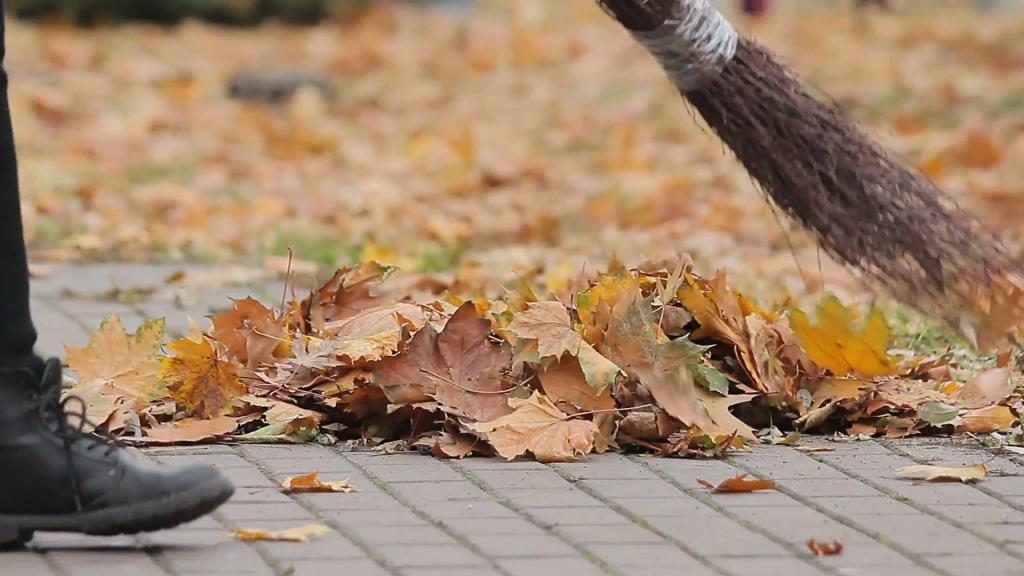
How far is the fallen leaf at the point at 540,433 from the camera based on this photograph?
3.03m

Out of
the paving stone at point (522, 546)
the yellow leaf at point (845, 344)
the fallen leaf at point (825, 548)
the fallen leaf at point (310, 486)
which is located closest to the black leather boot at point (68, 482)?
the fallen leaf at point (310, 486)

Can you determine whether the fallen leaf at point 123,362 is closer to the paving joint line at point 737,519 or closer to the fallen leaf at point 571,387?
the fallen leaf at point 571,387

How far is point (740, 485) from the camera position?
2846 millimetres

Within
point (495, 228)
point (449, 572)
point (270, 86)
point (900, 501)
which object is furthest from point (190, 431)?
point (270, 86)

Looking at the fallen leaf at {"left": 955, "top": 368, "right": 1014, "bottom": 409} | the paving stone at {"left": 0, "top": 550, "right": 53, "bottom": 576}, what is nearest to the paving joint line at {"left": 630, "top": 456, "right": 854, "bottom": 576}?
the fallen leaf at {"left": 955, "top": 368, "right": 1014, "bottom": 409}

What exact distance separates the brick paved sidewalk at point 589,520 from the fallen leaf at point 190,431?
0.04m

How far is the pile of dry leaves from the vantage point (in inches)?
122

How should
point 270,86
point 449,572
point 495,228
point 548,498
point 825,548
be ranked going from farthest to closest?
point 270,86 < point 495,228 < point 548,498 < point 825,548 < point 449,572

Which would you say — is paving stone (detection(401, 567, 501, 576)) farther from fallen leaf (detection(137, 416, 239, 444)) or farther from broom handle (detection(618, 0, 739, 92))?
broom handle (detection(618, 0, 739, 92))

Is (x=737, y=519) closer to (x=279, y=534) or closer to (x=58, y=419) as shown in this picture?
(x=279, y=534)

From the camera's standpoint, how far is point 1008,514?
276cm

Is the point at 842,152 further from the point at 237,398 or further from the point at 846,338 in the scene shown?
the point at 237,398

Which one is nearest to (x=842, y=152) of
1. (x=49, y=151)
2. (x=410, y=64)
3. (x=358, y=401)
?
(x=358, y=401)

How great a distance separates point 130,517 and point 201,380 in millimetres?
681
